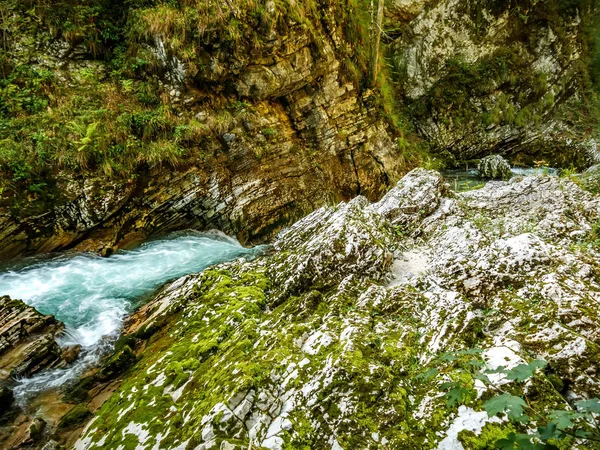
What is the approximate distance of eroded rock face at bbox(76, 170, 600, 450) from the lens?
8.13 ft

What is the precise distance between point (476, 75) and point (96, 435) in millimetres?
23006

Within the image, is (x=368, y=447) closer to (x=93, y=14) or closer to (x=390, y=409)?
(x=390, y=409)

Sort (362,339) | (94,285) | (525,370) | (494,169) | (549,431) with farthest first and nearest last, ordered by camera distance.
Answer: (494,169) < (94,285) < (362,339) < (525,370) < (549,431)

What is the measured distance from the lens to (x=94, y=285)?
6.64 m

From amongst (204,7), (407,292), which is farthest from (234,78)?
(407,292)

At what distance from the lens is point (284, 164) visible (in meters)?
11.4

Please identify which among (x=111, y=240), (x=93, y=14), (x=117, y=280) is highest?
(x=93, y=14)

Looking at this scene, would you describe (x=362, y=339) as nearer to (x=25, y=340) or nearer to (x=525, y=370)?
(x=525, y=370)

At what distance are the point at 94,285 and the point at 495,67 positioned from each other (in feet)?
74.0

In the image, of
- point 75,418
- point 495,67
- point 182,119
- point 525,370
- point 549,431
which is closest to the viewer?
point 549,431

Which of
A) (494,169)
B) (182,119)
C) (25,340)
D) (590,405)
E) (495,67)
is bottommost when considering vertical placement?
(494,169)

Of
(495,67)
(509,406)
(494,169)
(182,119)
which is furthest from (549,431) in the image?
(495,67)

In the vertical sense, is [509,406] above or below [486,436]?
above

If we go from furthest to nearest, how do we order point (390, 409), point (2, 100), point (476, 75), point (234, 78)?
point (476, 75), point (234, 78), point (2, 100), point (390, 409)
